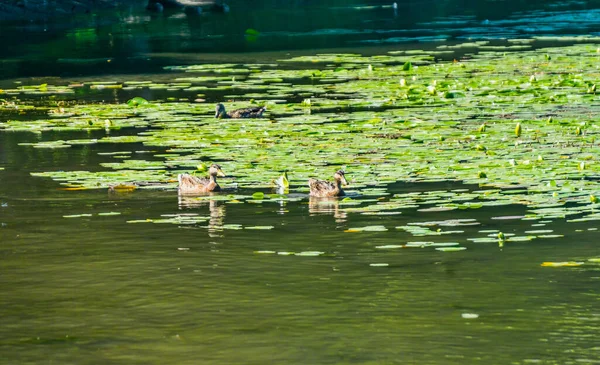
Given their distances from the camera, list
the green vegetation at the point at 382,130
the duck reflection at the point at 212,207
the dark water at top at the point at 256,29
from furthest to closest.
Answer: the dark water at top at the point at 256,29, the green vegetation at the point at 382,130, the duck reflection at the point at 212,207

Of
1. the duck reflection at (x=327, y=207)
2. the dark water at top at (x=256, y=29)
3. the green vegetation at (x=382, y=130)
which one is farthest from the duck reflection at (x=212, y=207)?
the dark water at top at (x=256, y=29)

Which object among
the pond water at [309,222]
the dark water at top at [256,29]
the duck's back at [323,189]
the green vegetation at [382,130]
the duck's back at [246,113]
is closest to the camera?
the pond water at [309,222]

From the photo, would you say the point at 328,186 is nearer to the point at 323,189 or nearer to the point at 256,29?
the point at 323,189

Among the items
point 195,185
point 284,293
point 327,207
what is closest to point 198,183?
point 195,185

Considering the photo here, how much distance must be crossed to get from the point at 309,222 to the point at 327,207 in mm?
430

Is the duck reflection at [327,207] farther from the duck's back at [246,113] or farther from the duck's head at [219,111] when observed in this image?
the duck's head at [219,111]

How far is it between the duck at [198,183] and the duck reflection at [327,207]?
0.93 metres

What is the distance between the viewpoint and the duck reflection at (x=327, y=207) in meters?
9.57

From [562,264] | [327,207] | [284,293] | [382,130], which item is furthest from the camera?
[382,130]

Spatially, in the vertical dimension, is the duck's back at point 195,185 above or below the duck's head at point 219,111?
below

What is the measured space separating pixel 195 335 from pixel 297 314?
0.63 meters

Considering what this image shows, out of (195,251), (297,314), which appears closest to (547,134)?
(195,251)

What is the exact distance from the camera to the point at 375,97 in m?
17.1

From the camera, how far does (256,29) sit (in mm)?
35562
